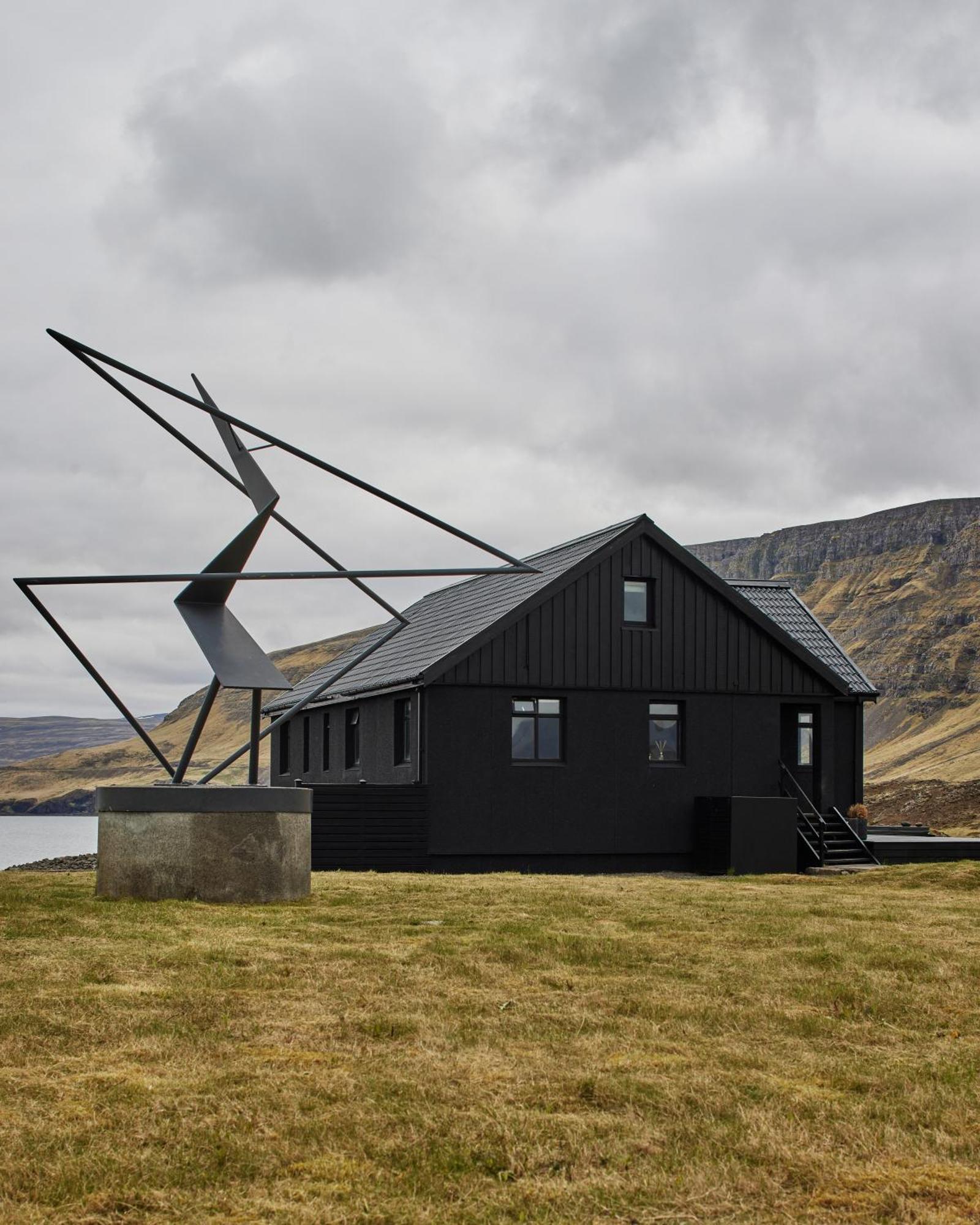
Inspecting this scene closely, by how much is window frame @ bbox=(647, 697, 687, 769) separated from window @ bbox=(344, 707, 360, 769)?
6.84 metres

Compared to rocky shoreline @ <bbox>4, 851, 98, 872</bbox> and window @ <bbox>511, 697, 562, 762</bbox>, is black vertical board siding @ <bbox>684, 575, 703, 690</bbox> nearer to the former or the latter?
window @ <bbox>511, 697, 562, 762</bbox>

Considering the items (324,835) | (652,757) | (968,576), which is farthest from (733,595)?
(968,576)

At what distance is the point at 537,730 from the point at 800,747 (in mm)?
7223

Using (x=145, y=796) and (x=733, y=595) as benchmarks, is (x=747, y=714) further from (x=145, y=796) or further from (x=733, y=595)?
(x=145, y=796)

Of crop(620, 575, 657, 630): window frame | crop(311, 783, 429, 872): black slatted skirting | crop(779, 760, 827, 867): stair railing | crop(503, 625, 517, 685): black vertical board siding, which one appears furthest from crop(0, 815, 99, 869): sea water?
crop(779, 760, 827, 867): stair railing

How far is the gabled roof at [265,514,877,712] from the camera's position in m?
24.9

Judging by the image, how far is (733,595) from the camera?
2603 cm

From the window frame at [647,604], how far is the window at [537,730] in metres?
2.06

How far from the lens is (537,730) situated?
25094 mm

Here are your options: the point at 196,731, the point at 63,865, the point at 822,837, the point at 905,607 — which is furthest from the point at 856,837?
the point at 905,607

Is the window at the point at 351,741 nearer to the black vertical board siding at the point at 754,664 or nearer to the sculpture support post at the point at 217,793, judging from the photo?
the black vertical board siding at the point at 754,664

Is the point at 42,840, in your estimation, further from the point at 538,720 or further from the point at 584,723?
the point at 584,723

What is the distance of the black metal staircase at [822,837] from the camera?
2544 centimetres

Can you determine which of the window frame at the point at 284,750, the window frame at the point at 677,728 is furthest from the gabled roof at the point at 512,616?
the window frame at the point at 284,750
